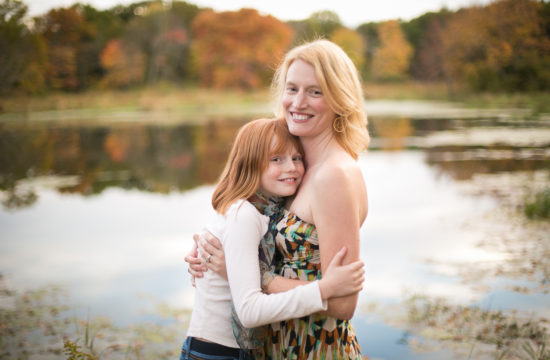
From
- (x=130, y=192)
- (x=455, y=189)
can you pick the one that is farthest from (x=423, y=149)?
(x=130, y=192)

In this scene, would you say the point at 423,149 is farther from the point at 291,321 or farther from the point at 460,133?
the point at 291,321

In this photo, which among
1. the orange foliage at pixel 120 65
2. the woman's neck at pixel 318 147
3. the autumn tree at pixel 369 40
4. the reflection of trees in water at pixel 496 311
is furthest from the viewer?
the autumn tree at pixel 369 40

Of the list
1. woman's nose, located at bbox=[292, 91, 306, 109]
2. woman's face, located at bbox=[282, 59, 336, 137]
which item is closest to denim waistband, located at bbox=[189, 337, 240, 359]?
woman's face, located at bbox=[282, 59, 336, 137]

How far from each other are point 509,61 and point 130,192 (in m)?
31.7

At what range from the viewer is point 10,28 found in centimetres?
3941

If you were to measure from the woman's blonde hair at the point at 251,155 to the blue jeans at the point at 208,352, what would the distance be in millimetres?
583

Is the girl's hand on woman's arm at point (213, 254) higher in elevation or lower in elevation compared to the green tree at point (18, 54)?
lower

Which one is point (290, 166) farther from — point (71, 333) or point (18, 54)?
point (18, 54)

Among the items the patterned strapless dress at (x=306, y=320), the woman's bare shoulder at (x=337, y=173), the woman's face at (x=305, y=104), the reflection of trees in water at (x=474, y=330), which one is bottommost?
the reflection of trees in water at (x=474, y=330)

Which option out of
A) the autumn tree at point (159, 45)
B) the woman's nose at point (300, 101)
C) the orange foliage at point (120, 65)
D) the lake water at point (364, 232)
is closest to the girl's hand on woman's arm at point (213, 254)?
the woman's nose at point (300, 101)

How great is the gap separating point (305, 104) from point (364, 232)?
7.11m

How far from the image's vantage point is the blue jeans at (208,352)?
2.14 meters

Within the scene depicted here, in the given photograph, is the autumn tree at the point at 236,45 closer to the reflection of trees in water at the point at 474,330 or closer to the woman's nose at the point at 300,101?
the reflection of trees in water at the point at 474,330

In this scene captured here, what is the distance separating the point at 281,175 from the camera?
2193 mm
